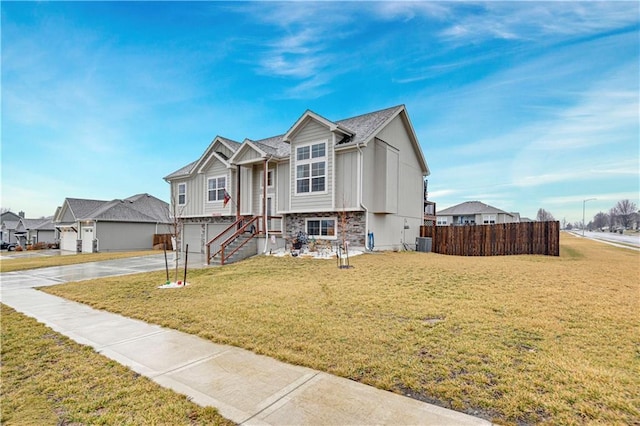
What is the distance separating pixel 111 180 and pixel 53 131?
13.9 meters

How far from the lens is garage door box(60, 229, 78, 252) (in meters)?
29.9

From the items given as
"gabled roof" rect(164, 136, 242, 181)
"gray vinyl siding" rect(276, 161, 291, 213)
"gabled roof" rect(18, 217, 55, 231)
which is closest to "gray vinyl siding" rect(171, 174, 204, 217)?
"gabled roof" rect(164, 136, 242, 181)

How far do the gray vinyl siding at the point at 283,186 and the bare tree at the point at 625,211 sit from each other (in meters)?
110

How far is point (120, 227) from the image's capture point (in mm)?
28250

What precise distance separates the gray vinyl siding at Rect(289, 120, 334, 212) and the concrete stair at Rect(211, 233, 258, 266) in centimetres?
299

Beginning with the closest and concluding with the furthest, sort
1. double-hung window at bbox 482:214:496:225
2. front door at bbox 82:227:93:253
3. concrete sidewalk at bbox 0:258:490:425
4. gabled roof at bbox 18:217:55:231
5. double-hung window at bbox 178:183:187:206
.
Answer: concrete sidewalk at bbox 0:258:490:425 < double-hung window at bbox 178:183:187:206 < front door at bbox 82:227:93:253 < gabled roof at bbox 18:217:55:231 < double-hung window at bbox 482:214:496:225

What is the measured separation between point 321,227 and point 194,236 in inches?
456

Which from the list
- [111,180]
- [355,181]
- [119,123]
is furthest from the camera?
[111,180]

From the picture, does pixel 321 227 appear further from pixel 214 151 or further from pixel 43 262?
pixel 43 262

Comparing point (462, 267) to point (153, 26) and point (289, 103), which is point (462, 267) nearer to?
point (153, 26)

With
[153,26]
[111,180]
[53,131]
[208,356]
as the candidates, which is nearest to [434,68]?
[153,26]

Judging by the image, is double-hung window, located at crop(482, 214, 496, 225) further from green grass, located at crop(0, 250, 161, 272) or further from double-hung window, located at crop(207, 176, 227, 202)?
green grass, located at crop(0, 250, 161, 272)

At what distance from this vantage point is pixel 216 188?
2080cm

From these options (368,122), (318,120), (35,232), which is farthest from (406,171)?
(35,232)
